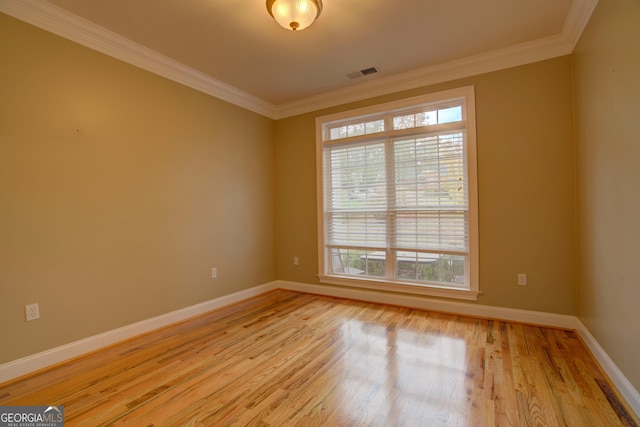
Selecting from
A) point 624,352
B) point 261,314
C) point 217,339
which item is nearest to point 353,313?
point 261,314

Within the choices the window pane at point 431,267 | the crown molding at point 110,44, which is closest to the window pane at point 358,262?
the window pane at point 431,267

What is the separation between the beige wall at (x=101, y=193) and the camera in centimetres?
215

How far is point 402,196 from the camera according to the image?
3.64 metres

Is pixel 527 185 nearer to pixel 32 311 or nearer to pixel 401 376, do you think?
pixel 401 376

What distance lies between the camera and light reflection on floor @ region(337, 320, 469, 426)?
66.5 inches

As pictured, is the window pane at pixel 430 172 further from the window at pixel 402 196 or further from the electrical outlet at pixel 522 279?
the electrical outlet at pixel 522 279

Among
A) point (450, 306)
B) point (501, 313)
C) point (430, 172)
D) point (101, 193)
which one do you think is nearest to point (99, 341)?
point (101, 193)

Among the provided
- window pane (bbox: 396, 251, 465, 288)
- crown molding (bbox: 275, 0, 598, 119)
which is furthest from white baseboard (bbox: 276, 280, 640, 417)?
crown molding (bbox: 275, 0, 598, 119)

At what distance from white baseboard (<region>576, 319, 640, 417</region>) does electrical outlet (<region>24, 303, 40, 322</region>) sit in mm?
3910

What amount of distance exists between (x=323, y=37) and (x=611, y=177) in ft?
8.06

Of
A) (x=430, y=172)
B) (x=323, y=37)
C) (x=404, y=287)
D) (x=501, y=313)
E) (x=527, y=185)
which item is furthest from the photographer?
(x=404, y=287)

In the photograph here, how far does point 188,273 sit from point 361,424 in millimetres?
2461

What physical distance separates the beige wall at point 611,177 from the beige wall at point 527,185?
0.17m

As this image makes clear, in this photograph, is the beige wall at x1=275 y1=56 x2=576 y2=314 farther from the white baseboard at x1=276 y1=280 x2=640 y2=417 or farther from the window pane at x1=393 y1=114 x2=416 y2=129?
the window pane at x1=393 y1=114 x2=416 y2=129
